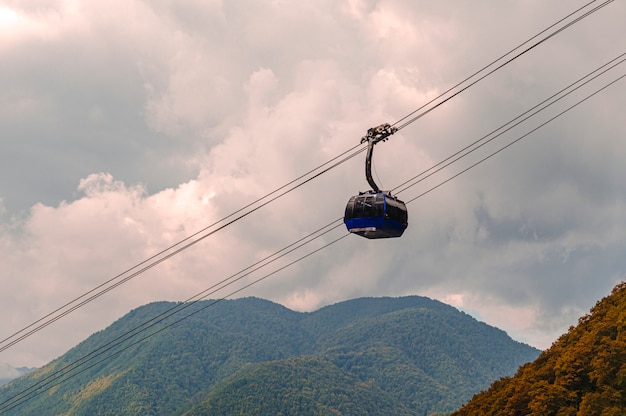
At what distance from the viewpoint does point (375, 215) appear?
3431cm

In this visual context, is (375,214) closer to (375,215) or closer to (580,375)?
(375,215)

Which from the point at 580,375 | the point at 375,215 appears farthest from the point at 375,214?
the point at 580,375

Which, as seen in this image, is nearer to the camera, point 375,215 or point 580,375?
point 375,215

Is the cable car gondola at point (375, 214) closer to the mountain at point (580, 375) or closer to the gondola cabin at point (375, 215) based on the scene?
the gondola cabin at point (375, 215)

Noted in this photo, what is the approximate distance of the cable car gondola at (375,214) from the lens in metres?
34.3

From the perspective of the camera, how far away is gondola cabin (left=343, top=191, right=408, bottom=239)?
113ft

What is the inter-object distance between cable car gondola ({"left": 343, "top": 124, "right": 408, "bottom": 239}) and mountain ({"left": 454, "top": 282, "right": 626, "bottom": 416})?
3847 cm

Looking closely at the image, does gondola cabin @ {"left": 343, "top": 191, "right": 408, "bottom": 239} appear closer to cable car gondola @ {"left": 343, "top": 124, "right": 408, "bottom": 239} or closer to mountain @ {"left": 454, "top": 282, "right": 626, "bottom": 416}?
cable car gondola @ {"left": 343, "top": 124, "right": 408, "bottom": 239}

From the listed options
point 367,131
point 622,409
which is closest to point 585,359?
point 622,409

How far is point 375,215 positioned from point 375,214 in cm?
5

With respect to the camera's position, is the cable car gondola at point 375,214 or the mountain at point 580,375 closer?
the cable car gondola at point 375,214

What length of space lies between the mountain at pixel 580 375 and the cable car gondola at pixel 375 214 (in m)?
38.5

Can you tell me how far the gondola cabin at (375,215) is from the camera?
3434cm

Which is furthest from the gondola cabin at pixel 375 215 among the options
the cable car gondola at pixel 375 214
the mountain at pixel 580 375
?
the mountain at pixel 580 375
